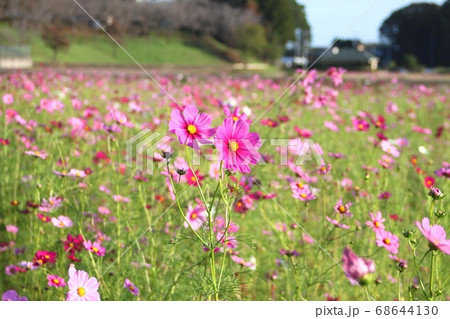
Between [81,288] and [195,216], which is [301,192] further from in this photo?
[81,288]

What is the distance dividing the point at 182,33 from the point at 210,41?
413 mm

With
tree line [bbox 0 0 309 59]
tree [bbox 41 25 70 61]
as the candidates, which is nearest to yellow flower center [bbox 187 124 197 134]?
tree line [bbox 0 0 309 59]

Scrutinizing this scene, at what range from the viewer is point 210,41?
4.13 metres

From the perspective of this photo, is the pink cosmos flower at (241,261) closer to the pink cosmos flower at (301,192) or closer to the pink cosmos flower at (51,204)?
the pink cosmos flower at (301,192)

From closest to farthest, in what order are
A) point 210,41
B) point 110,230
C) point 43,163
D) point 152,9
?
1. point 110,230
2. point 43,163
3. point 152,9
4. point 210,41

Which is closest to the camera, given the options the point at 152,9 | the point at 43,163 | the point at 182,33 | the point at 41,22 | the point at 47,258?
the point at 47,258

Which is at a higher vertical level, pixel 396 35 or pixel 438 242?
pixel 396 35

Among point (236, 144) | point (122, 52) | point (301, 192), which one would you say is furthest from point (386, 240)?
point (122, 52)

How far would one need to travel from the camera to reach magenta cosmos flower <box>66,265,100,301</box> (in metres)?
0.74

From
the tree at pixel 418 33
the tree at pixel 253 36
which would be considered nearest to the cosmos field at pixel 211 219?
the tree at pixel 418 33

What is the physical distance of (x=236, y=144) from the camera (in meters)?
0.68

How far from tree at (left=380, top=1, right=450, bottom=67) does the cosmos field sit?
0.72 meters
